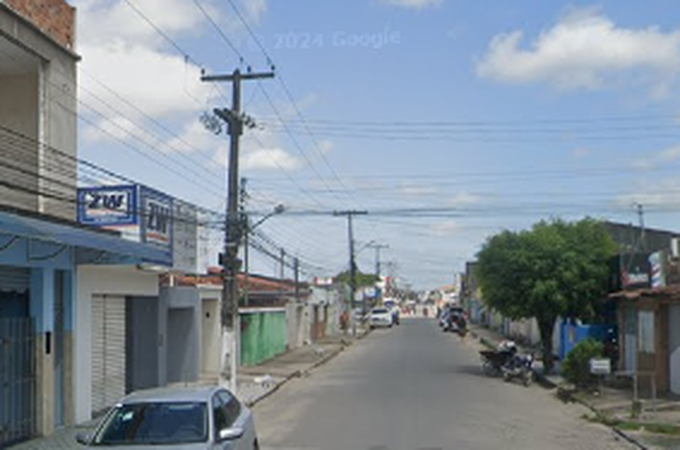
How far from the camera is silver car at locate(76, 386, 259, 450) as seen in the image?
9984 mm

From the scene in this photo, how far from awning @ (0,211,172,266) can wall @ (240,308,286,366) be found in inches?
607

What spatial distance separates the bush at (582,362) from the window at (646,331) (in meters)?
1.77

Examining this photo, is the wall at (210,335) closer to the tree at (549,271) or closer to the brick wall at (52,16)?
the tree at (549,271)

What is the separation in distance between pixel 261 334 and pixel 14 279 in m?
23.6

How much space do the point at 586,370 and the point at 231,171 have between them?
11.4 meters

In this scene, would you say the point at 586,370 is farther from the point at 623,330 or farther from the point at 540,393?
the point at 623,330

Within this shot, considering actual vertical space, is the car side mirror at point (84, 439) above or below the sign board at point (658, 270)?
below

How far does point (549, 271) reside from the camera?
3014 centimetres

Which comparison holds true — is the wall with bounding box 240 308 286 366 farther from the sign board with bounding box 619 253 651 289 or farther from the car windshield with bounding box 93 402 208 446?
the car windshield with bounding box 93 402 208 446

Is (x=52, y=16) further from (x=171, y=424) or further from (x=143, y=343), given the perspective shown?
(x=171, y=424)

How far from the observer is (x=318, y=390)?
27.5m

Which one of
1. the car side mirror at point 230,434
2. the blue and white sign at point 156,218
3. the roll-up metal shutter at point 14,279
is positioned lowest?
the car side mirror at point 230,434

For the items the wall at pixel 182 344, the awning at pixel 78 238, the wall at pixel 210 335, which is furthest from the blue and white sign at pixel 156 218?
the wall at pixel 210 335

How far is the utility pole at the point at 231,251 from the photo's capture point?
2377cm
